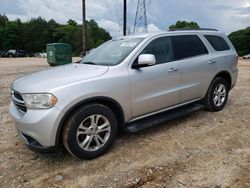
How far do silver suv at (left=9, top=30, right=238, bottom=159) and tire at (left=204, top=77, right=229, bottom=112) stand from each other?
24mm

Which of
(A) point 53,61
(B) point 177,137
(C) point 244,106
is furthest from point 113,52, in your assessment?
(A) point 53,61

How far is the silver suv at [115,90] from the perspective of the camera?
3.34 metres

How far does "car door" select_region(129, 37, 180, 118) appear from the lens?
405 cm

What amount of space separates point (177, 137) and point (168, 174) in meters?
1.20

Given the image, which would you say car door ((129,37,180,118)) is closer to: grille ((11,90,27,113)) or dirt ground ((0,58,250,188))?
dirt ground ((0,58,250,188))

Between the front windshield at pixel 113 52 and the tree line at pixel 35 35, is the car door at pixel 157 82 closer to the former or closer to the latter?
the front windshield at pixel 113 52

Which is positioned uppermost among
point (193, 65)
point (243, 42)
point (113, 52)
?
point (243, 42)

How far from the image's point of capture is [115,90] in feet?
12.4

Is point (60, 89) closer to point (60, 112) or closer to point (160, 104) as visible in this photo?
point (60, 112)

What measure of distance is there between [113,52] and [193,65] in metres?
1.50

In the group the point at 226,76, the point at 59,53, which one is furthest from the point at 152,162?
the point at 59,53

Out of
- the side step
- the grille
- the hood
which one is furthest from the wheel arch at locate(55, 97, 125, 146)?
the grille

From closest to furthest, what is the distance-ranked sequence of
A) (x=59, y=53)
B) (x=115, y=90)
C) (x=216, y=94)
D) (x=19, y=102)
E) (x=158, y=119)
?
(x=19, y=102) < (x=115, y=90) < (x=158, y=119) < (x=216, y=94) < (x=59, y=53)

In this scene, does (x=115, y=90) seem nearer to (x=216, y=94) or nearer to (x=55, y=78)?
(x=55, y=78)
